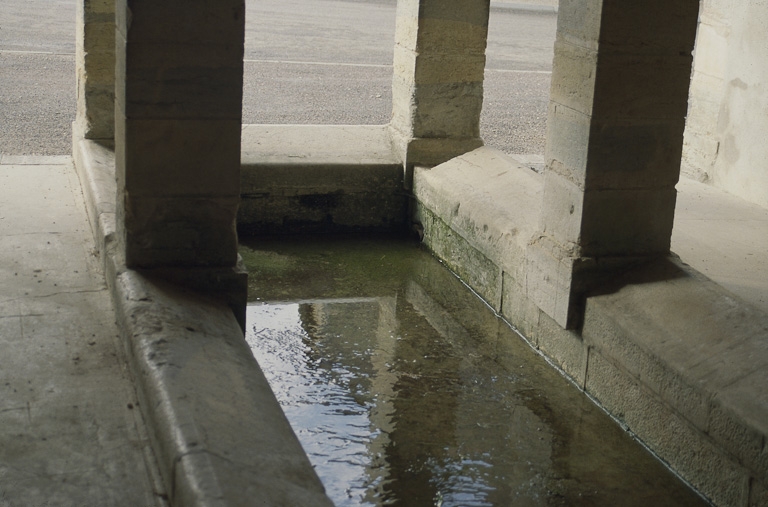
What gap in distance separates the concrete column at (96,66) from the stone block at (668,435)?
3.69 meters

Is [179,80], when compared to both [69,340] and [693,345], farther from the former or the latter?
[693,345]

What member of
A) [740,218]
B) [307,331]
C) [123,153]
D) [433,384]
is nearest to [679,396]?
[433,384]

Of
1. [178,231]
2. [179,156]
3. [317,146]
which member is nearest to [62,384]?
[178,231]

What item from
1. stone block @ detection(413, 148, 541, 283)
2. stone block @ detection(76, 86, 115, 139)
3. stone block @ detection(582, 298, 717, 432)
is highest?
stone block @ detection(76, 86, 115, 139)

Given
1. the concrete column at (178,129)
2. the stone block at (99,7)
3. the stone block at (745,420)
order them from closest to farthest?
the stone block at (745,420) < the concrete column at (178,129) < the stone block at (99,7)

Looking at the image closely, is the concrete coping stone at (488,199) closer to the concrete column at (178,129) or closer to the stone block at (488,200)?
the stone block at (488,200)

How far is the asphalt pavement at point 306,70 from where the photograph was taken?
10.1m

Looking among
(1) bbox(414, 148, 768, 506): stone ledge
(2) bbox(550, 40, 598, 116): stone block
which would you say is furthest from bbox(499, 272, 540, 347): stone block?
(2) bbox(550, 40, 598, 116): stone block

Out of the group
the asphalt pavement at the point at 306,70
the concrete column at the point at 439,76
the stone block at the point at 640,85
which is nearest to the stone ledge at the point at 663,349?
the stone block at the point at 640,85

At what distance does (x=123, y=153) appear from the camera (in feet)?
14.4

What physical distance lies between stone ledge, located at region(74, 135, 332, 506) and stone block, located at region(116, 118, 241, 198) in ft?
1.34

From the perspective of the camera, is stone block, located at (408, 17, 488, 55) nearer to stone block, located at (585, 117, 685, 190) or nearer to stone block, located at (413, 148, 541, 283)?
stone block, located at (413, 148, 541, 283)

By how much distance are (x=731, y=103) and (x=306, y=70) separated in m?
6.46

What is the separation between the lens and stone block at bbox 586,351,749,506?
3.96m
